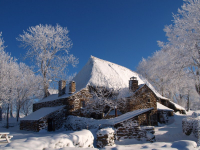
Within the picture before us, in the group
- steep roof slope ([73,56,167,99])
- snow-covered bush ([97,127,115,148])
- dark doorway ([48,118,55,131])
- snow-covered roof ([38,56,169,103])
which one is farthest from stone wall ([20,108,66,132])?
snow-covered bush ([97,127,115,148])

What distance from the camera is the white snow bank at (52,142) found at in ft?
18.2

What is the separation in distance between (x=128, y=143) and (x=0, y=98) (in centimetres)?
1736

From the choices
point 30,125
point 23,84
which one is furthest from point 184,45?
point 23,84

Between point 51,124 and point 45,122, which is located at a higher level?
point 45,122

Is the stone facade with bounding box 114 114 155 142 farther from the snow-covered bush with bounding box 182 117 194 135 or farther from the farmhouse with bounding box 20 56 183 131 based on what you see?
the farmhouse with bounding box 20 56 183 131

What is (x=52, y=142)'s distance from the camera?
660cm

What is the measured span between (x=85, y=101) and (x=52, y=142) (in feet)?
49.1

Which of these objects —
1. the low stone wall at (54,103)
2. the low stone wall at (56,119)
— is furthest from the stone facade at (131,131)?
the low stone wall at (54,103)

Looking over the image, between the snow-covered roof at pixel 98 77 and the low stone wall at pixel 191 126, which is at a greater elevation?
the snow-covered roof at pixel 98 77

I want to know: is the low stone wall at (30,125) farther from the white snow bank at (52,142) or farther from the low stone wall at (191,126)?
the low stone wall at (191,126)

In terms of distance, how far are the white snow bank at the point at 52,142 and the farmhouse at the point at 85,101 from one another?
10380 mm

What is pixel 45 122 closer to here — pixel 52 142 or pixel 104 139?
pixel 104 139

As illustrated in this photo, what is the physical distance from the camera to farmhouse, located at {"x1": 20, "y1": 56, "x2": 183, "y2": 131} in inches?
779

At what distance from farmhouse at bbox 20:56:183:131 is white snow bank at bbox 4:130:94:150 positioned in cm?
1038
